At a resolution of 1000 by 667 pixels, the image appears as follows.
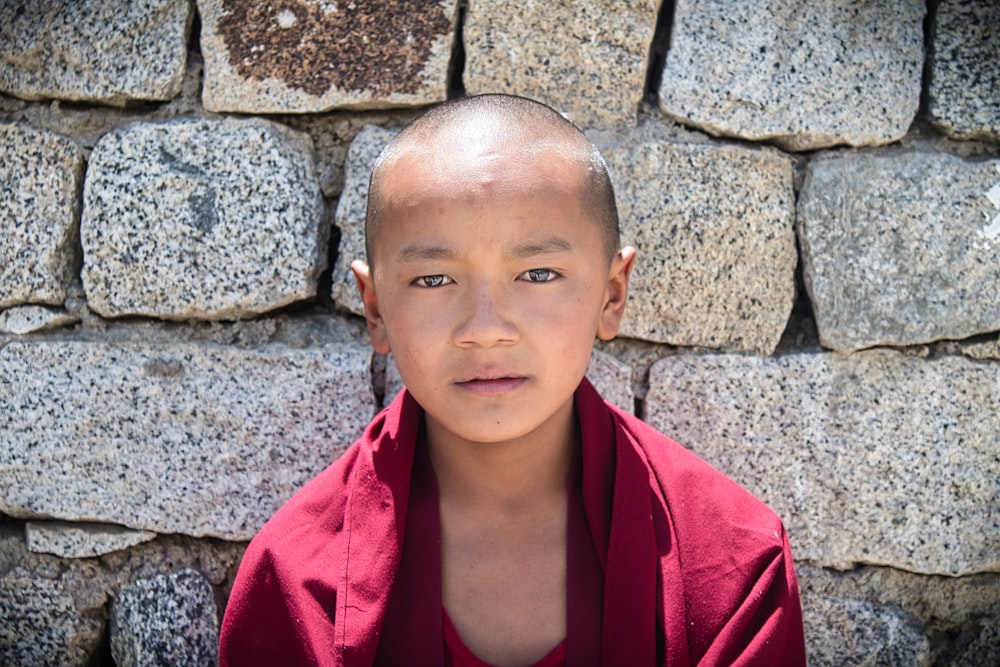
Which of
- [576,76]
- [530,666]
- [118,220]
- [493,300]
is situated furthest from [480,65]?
[530,666]

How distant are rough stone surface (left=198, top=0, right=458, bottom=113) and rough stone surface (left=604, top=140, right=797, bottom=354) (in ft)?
1.59

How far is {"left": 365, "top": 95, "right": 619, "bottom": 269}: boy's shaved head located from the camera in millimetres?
1616

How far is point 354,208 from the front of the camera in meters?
2.10

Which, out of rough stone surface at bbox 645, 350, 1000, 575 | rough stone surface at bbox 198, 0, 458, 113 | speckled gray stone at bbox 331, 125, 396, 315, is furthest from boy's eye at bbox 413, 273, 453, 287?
rough stone surface at bbox 645, 350, 1000, 575

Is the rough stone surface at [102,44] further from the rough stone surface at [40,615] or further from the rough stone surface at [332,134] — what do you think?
the rough stone surface at [40,615]

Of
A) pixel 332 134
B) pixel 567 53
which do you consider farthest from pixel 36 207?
pixel 567 53

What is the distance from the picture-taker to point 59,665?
2.19 meters

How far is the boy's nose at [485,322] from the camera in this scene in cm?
153

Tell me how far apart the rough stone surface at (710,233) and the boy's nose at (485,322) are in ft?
1.95

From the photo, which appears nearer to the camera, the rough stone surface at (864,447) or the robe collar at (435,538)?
the robe collar at (435,538)

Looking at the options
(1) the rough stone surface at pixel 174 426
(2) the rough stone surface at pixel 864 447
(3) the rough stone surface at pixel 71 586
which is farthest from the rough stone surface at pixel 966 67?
(3) the rough stone surface at pixel 71 586

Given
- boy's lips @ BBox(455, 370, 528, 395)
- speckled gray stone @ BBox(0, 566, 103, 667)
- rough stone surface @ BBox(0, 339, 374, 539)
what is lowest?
speckled gray stone @ BBox(0, 566, 103, 667)

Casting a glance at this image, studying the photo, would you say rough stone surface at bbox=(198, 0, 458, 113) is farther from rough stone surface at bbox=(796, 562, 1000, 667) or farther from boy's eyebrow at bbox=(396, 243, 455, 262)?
rough stone surface at bbox=(796, 562, 1000, 667)

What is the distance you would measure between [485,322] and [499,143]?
33 cm
